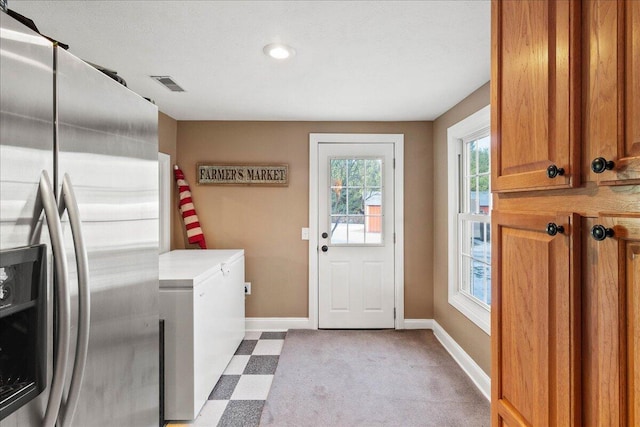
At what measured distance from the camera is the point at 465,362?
9.02 ft

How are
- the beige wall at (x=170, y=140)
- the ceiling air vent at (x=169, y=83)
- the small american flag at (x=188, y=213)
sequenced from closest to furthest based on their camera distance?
the ceiling air vent at (x=169, y=83) < the beige wall at (x=170, y=140) < the small american flag at (x=188, y=213)

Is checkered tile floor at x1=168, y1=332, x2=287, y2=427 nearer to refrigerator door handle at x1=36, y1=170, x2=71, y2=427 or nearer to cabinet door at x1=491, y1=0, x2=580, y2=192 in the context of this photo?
refrigerator door handle at x1=36, y1=170, x2=71, y2=427

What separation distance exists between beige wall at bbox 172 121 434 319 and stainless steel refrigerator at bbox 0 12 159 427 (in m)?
2.52

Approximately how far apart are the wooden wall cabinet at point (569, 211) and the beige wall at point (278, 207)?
8.53 feet

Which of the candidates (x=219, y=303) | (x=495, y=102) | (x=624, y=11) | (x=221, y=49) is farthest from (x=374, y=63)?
(x=219, y=303)

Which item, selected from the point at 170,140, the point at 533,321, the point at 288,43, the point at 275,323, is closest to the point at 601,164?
the point at 533,321

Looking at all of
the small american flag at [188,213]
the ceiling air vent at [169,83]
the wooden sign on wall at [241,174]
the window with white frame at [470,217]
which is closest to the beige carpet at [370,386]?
the window with white frame at [470,217]

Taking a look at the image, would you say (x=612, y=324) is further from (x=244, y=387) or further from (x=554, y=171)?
(x=244, y=387)

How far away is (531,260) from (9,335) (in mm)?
1176

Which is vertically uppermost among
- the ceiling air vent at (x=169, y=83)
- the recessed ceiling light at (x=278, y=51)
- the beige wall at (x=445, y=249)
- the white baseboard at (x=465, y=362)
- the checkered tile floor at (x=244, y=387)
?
the ceiling air vent at (x=169, y=83)

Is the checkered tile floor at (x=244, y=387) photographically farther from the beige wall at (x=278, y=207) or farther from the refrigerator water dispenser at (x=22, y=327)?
the refrigerator water dispenser at (x=22, y=327)

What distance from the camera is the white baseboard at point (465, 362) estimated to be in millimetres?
2406

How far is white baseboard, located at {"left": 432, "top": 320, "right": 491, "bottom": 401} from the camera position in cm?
241

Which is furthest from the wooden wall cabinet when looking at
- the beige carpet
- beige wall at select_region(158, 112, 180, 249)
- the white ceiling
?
beige wall at select_region(158, 112, 180, 249)
